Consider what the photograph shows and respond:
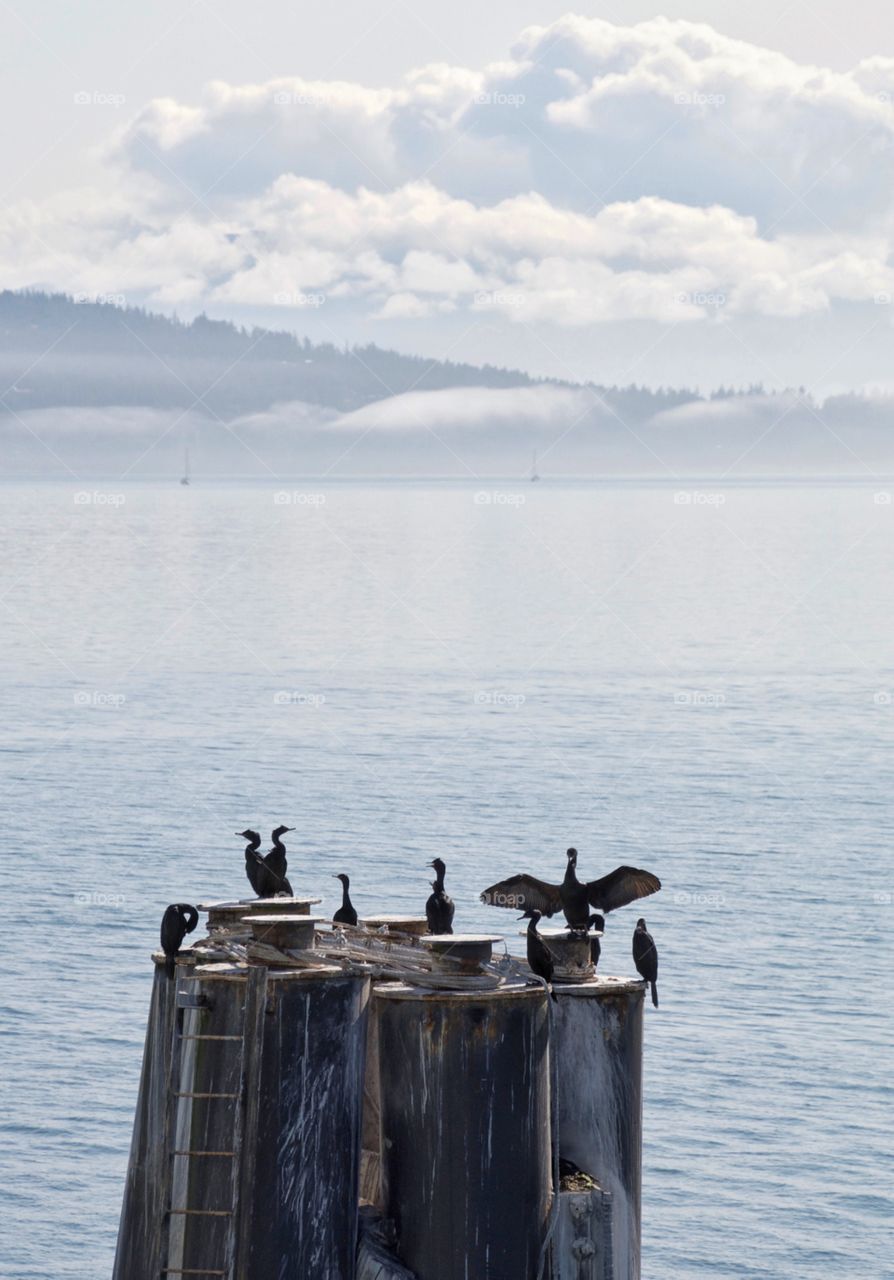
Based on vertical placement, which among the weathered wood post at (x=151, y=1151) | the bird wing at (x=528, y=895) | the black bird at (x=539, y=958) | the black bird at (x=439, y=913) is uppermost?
the bird wing at (x=528, y=895)

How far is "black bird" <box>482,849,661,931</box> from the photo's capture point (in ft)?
84.6

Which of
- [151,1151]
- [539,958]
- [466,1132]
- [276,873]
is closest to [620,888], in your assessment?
[539,958]

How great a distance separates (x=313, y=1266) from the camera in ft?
70.1

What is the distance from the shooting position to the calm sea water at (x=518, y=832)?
44656 millimetres

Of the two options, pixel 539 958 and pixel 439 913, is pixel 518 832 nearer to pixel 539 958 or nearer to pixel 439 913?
pixel 439 913

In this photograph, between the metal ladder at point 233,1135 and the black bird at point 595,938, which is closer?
the metal ladder at point 233,1135

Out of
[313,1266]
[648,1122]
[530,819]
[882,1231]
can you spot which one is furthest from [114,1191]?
[530,819]

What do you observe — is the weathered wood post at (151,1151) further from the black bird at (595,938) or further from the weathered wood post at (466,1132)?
the black bird at (595,938)

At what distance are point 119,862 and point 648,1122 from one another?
36095mm

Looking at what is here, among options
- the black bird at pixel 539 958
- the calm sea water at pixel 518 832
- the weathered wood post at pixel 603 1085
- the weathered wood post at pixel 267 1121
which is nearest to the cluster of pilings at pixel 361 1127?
the weathered wood post at pixel 267 1121

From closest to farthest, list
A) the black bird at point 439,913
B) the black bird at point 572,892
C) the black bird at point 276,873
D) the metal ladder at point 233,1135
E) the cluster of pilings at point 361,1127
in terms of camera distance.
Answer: the metal ladder at point 233,1135, the cluster of pilings at point 361,1127, the black bird at point 572,892, the black bird at point 439,913, the black bird at point 276,873

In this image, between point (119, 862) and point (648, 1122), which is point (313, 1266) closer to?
point (648, 1122)

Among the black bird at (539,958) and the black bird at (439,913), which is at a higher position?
the black bird at (439,913)

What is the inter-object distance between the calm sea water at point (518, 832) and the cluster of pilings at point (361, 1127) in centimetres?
1819
